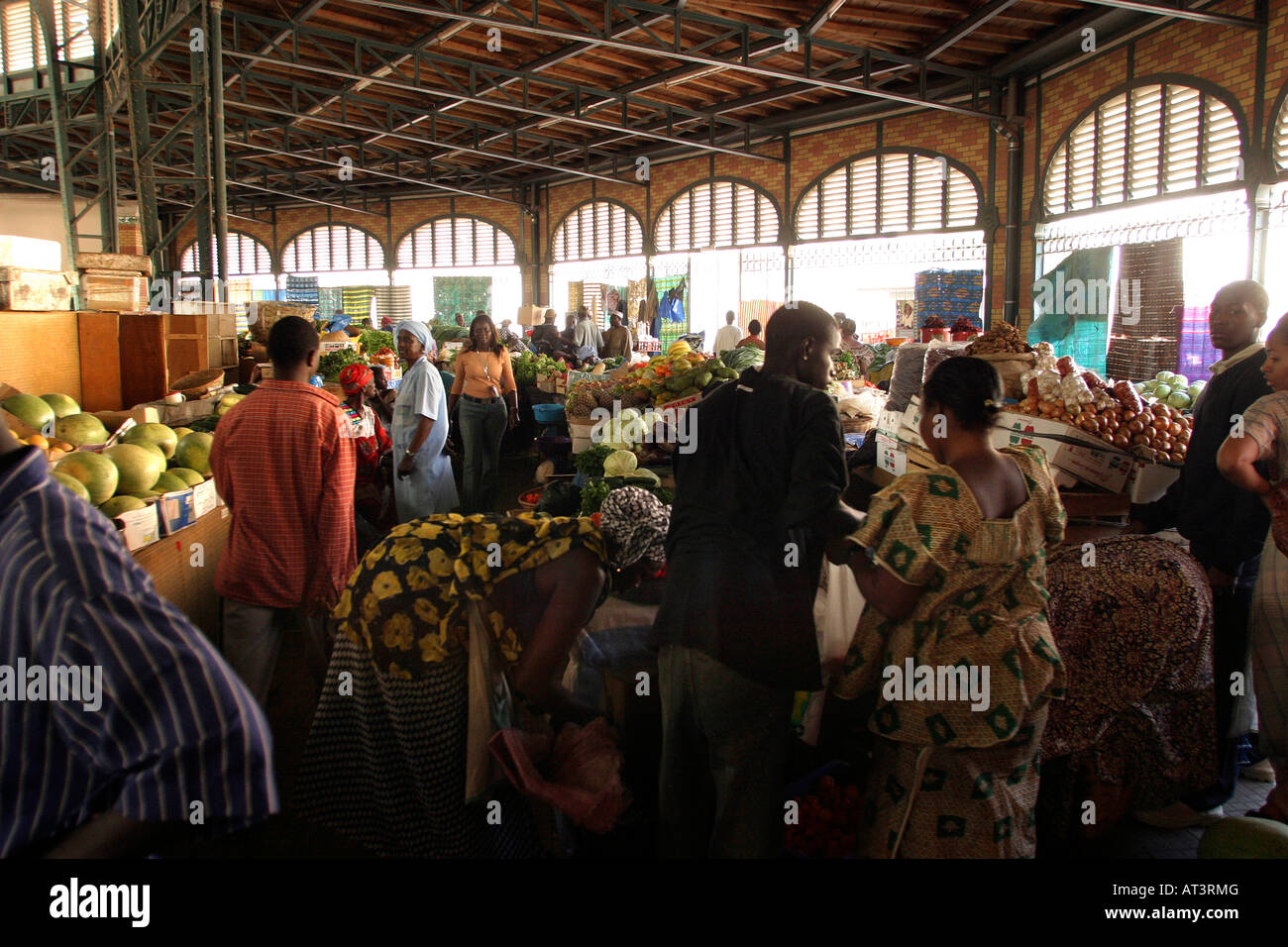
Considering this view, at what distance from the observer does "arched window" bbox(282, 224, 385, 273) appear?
22.9 meters

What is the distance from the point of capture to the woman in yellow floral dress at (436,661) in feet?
7.59

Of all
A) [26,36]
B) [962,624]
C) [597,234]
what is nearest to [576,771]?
[962,624]

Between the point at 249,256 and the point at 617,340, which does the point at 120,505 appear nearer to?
the point at 617,340

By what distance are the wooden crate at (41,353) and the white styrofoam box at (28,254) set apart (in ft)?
1.02

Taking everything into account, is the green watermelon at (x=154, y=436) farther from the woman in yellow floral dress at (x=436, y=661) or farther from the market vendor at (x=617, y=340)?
the market vendor at (x=617, y=340)

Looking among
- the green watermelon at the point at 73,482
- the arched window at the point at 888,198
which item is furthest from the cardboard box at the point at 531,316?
the green watermelon at the point at 73,482

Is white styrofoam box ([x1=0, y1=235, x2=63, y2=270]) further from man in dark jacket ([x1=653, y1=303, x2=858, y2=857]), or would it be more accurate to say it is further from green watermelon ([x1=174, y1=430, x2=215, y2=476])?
man in dark jacket ([x1=653, y1=303, x2=858, y2=857])

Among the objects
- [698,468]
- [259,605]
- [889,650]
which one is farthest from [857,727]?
[259,605]

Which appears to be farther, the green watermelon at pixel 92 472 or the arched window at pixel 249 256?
the arched window at pixel 249 256

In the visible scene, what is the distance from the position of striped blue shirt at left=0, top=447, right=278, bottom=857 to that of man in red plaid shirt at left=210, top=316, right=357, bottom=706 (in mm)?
2029

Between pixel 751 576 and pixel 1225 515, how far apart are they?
2.14 metres

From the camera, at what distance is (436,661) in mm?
2305

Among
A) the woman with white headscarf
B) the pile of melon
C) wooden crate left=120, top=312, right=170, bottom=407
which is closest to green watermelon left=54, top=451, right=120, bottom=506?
the pile of melon
